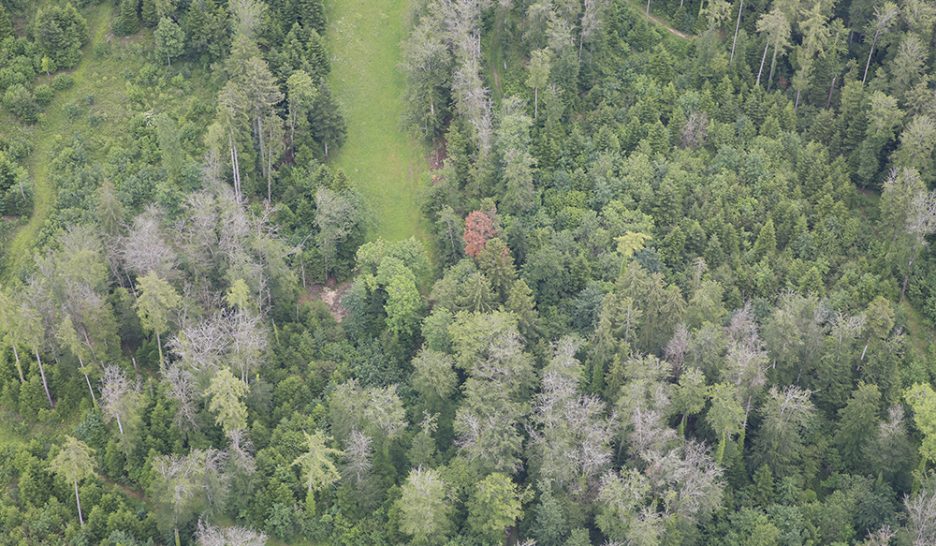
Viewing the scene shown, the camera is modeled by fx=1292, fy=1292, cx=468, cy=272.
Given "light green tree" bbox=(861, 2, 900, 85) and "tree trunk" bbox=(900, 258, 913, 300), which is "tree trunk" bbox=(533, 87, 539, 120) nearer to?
"light green tree" bbox=(861, 2, 900, 85)

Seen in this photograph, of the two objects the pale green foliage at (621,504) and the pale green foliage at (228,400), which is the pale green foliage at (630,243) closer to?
→ the pale green foliage at (621,504)

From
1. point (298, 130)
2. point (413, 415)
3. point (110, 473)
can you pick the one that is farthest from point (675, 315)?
point (110, 473)

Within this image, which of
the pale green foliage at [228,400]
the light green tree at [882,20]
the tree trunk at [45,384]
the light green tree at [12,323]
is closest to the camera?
the pale green foliage at [228,400]

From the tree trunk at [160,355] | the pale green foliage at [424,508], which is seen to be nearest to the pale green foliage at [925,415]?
the pale green foliage at [424,508]

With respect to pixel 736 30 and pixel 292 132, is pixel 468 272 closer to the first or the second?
pixel 292 132

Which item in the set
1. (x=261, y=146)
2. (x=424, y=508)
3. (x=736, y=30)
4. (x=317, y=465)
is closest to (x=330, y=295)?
(x=261, y=146)

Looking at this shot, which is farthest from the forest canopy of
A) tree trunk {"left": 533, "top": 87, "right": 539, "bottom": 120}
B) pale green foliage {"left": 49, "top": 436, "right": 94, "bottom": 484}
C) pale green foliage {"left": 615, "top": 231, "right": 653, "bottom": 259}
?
pale green foliage {"left": 615, "top": 231, "right": 653, "bottom": 259}
